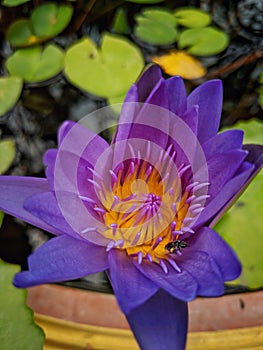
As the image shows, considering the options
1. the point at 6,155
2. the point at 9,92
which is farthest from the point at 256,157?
the point at 9,92

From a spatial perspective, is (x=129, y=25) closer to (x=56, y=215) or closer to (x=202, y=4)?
(x=202, y=4)

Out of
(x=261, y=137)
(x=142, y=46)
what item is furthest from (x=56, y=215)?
(x=142, y=46)

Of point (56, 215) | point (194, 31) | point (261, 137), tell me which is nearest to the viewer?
point (56, 215)

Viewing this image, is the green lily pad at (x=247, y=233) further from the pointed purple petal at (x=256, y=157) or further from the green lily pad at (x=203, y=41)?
the green lily pad at (x=203, y=41)

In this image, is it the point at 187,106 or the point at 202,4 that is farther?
the point at 202,4

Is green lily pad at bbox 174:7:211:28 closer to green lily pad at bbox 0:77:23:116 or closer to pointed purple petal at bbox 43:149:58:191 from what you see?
green lily pad at bbox 0:77:23:116

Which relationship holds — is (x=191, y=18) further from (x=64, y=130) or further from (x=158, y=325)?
(x=158, y=325)

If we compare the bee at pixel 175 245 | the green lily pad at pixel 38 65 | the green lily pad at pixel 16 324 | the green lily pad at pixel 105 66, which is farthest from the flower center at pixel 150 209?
the green lily pad at pixel 38 65
